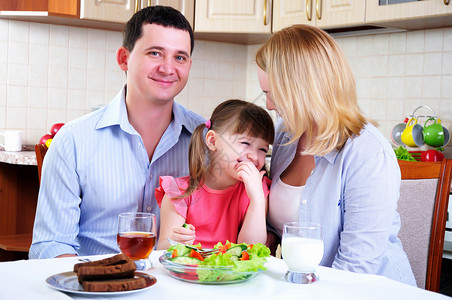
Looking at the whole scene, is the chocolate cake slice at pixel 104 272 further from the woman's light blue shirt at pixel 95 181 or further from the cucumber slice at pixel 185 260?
the woman's light blue shirt at pixel 95 181

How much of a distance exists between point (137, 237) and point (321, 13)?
229 cm

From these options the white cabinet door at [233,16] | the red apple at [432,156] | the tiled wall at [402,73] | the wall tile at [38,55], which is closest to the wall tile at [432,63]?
the tiled wall at [402,73]

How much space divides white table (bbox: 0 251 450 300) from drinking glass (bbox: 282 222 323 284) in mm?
17

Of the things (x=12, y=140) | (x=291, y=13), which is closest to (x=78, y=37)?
(x=12, y=140)

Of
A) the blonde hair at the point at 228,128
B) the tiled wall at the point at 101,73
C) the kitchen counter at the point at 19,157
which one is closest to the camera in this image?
the blonde hair at the point at 228,128

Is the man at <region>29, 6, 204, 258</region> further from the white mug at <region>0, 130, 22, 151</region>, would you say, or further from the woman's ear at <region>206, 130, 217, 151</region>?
the white mug at <region>0, 130, 22, 151</region>

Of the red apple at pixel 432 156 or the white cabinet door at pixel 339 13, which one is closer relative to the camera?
the red apple at pixel 432 156

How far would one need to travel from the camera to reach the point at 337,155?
4.89 feet

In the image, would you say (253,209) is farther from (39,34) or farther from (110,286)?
(39,34)

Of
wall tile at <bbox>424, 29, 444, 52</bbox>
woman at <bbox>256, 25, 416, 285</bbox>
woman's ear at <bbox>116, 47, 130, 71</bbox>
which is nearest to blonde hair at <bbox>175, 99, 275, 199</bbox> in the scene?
woman at <bbox>256, 25, 416, 285</bbox>

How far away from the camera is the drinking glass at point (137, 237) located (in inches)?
42.3

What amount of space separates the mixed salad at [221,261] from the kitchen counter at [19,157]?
1.89m

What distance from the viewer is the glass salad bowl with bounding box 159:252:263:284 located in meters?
0.99

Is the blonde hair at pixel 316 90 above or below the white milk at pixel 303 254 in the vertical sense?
above
